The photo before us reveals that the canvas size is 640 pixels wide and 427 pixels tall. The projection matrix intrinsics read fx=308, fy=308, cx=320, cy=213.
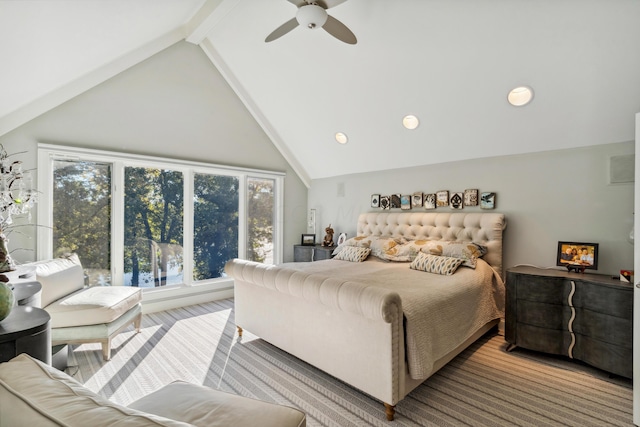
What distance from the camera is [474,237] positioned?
142 inches

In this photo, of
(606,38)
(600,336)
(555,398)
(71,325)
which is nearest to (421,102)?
(606,38)

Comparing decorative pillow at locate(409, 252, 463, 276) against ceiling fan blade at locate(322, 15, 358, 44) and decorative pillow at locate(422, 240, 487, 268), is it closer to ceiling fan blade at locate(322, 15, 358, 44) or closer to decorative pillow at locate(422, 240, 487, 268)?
decorative pillow at locate(422, 240, 487, 268)

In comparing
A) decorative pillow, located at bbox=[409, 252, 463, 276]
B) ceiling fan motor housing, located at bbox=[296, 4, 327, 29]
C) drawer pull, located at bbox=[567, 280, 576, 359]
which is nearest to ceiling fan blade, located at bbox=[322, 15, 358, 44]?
ceiling fan motor housing, located at bbox=[296, 4, 327, 29]

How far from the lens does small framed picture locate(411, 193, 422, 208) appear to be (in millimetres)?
4277

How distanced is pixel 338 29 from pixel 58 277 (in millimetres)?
3347

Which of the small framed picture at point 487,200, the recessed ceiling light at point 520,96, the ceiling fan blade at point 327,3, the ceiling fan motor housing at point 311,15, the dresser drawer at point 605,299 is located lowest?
the dresser drawer at point 605,299

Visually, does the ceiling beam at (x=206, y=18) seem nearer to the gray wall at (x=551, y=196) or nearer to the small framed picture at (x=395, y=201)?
the gray wall at (x=551, y=196)

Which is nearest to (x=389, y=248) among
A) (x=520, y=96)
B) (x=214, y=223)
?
(x=520, y=96)

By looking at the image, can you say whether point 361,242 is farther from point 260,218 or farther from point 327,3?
point 327,3

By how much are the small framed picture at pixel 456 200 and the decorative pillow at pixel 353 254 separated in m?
1.22

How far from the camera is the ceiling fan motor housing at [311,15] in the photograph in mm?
2177

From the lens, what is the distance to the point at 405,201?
4.42 meters

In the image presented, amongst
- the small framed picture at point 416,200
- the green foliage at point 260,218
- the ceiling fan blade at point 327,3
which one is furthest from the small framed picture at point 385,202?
the ceiling fan blade at point 327,3

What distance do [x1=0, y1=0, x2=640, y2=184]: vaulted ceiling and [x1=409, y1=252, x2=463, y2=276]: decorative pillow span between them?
1.38m
